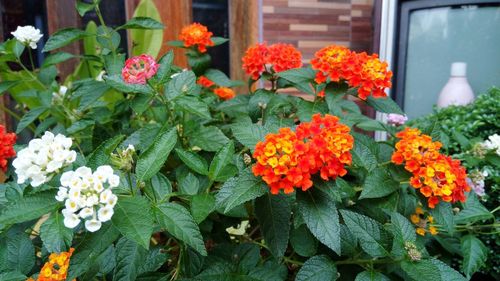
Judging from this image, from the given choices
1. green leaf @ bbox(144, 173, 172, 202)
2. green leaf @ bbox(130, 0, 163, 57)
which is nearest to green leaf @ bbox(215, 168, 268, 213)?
green leaf @ bbox(144, 173, 172, 202)

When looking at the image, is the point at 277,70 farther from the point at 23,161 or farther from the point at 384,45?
the point at 384,45

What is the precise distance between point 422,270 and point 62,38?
0.95m

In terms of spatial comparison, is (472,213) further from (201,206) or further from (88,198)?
(88,198)

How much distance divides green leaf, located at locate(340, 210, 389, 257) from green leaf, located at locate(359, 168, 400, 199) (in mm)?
51

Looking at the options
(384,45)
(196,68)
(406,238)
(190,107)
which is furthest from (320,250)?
(384,45)

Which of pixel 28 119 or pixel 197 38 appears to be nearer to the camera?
pixel 28 119

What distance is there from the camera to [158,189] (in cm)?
74

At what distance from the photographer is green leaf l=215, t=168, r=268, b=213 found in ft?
2.09

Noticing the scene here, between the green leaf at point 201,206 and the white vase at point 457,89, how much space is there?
1636mm

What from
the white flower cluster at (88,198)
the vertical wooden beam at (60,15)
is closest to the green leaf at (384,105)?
the white flower cluster at (88,198)

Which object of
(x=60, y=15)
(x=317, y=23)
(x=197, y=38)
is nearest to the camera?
(x=197, y=38)

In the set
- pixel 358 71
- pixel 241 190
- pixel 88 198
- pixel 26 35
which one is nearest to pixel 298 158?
pixel 241 190

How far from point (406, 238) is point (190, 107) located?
18.6 inches

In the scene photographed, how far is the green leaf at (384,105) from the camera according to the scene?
1.00m
